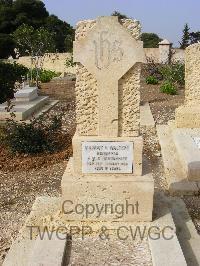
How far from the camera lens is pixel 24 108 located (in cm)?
1068

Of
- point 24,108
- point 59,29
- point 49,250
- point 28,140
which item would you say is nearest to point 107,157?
point 49,250

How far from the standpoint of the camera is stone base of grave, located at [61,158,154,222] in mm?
3984

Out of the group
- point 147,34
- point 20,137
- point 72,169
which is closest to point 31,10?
point 147,34

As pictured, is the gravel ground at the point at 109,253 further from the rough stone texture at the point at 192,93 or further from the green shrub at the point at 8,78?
the green shrub at the point at 8,78

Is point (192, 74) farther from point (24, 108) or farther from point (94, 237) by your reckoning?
point (94, 237)

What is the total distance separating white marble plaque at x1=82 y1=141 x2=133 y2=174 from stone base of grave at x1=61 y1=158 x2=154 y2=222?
7 centimetres

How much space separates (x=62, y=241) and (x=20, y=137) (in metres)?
3.67

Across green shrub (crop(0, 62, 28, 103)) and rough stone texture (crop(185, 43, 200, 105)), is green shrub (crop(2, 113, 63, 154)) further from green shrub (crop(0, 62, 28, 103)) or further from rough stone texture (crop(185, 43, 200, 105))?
green shrub (crop(0, 62, 28, 103))

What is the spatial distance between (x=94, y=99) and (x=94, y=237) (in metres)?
1.30

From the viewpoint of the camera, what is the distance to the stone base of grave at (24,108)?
10.0 m

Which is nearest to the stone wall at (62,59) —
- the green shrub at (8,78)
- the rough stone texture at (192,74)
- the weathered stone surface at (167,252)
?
the green shrub at (8,78)

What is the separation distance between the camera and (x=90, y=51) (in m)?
3.79

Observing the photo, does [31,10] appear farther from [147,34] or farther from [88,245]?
[88,245]

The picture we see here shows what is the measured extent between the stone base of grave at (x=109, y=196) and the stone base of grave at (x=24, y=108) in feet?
20.5
